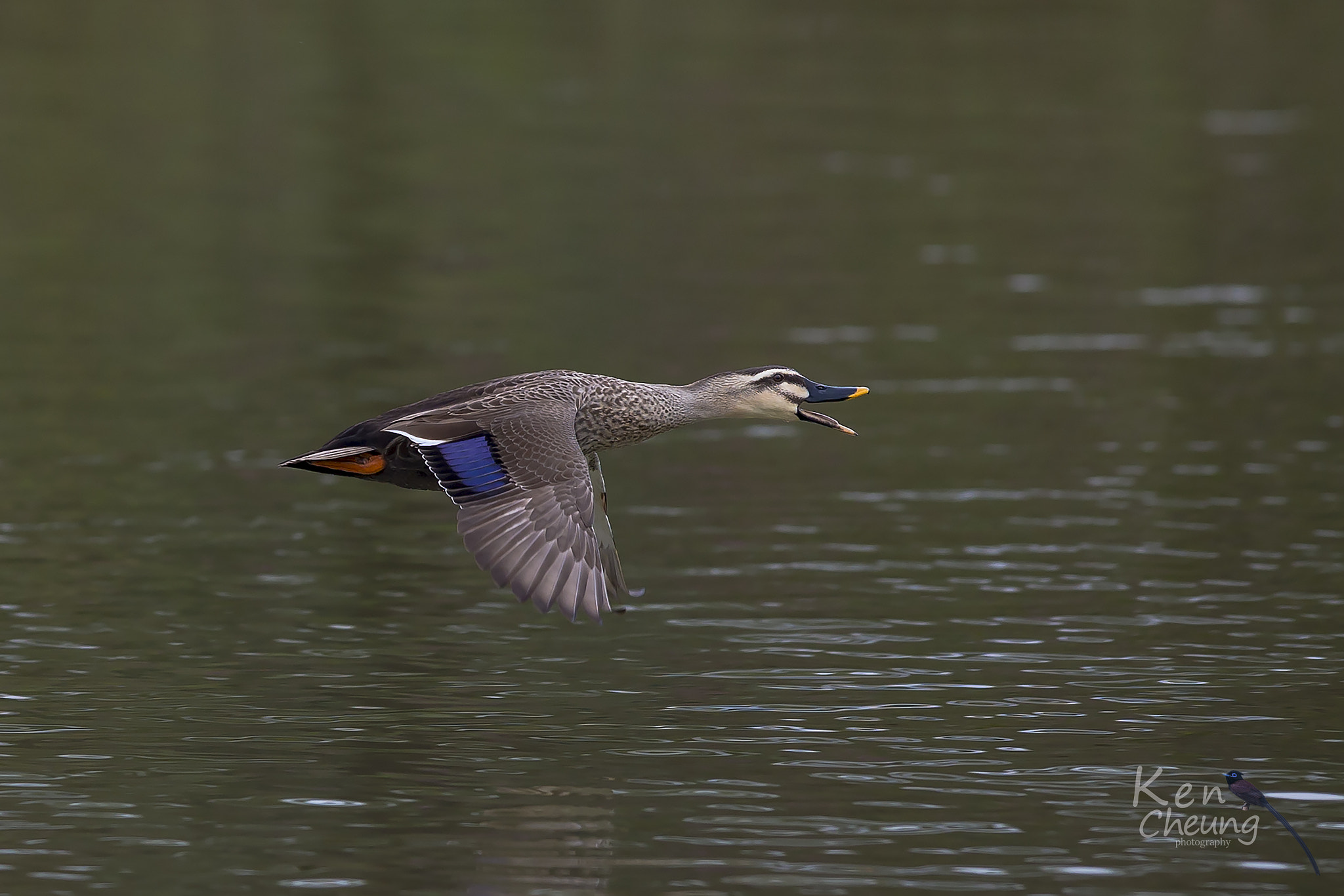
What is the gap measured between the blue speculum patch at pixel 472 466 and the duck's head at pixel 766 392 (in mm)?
1964

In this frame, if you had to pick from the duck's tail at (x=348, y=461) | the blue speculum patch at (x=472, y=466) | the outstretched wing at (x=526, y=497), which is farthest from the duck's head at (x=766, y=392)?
the duck's tail at (x=348, y=461)

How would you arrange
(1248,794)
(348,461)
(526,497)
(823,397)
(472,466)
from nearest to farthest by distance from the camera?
(1248,794)
(526,497)
(472,466)
(348,461)
(823,397)

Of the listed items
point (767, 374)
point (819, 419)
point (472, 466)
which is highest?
point (767, 374)

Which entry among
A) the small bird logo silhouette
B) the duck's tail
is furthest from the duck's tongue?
the small bird logo silhouette

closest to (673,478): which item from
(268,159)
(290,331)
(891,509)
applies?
(891,509)

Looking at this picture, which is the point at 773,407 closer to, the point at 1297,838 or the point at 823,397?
the point at 823,397

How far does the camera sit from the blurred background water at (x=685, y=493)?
980 cm

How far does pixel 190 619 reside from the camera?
43.3 feet

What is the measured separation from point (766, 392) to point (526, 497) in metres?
2.37

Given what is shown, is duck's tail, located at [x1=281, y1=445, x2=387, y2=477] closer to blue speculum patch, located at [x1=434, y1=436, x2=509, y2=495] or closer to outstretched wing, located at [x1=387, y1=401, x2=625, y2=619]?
outstretched wing, located at [x1=387, y1=401, x2=625, y2=619]

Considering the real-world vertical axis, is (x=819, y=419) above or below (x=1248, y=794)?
above

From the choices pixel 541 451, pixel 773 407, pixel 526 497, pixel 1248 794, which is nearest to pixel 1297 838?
pixel 1248 794

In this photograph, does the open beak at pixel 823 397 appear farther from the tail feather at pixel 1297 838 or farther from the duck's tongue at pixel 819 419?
the tail feather at pixel 1297 838

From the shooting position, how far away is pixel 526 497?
1091 centimetres
